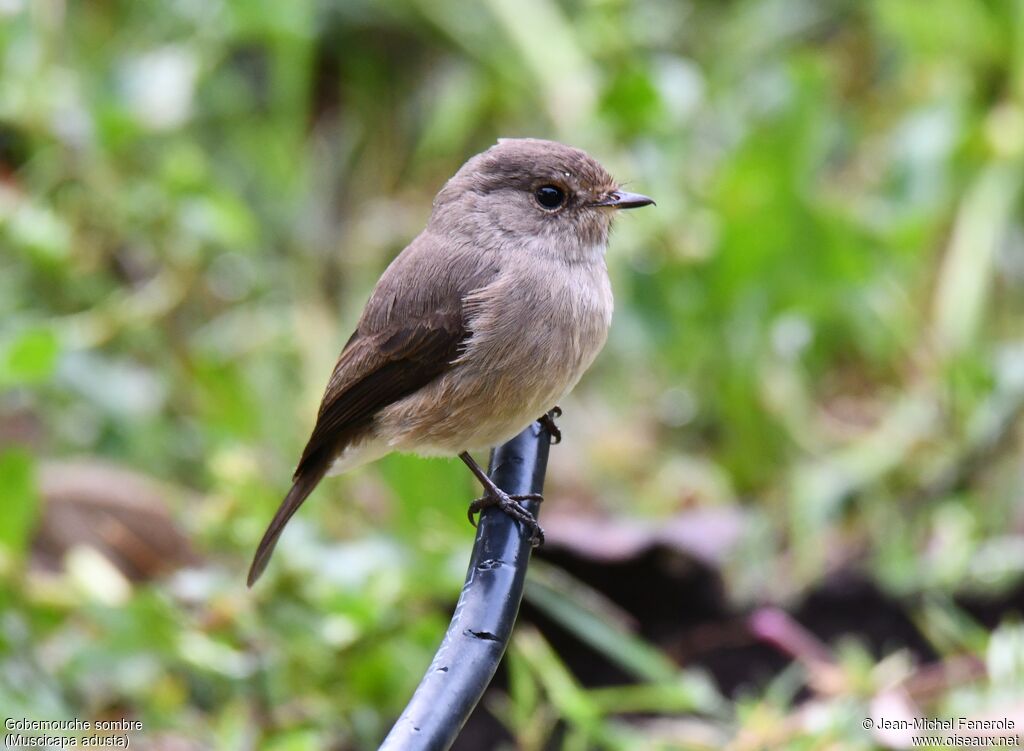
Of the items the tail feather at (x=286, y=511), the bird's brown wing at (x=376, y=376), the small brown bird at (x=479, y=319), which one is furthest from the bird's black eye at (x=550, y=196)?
the tail feather at (x=286, y=511)

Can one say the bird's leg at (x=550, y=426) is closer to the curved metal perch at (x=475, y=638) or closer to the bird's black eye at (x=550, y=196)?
the curved metal perch at (x=475, y=638)

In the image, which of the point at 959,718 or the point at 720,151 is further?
the point at 720,151

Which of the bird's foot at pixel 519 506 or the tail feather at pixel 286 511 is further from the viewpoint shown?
the tail feather at pixel 286 511

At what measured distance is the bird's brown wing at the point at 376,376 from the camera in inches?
114

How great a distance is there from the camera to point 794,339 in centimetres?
454

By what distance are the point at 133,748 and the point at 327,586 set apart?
57 cm

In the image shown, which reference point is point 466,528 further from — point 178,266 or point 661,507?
point 178,266

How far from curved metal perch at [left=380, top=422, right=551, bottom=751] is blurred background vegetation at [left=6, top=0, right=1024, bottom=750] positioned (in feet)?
2.57

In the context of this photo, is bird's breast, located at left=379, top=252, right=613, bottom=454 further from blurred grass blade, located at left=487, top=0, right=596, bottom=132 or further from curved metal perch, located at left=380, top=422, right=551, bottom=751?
blurred grass blade, located at left=487, top=0, right=596, bottom=132

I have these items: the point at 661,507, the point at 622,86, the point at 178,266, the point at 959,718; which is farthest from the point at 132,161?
the point at 959,718

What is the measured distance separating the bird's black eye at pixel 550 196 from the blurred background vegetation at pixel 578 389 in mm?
845

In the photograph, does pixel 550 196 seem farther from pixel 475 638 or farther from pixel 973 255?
pixel 973 255

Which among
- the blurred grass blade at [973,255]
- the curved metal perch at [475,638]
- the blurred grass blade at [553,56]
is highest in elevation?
the blurred grass blade at [553,56]

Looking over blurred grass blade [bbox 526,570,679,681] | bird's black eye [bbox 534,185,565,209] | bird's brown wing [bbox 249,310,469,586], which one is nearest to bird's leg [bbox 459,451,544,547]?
bird's brown wing [bbox 249,310,469,586]
